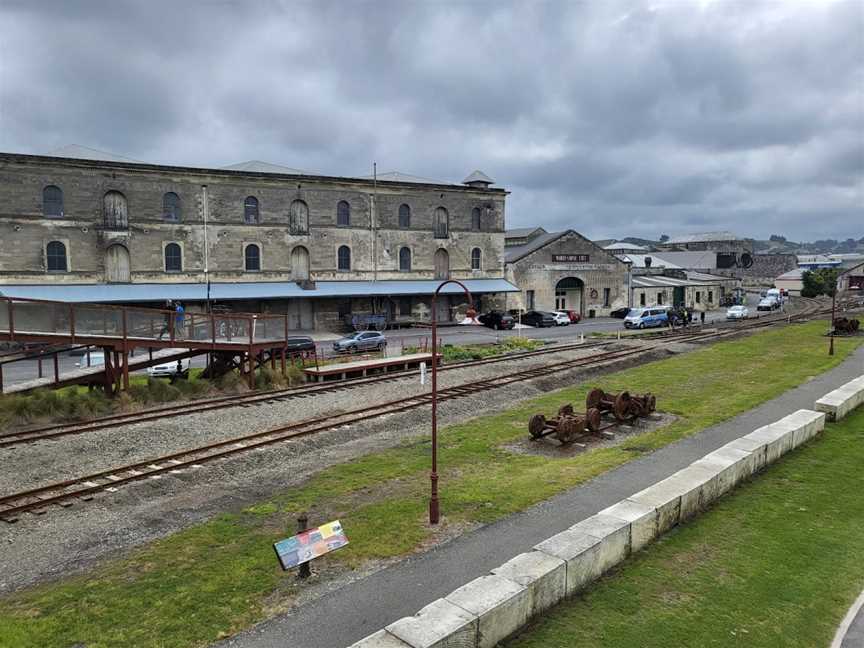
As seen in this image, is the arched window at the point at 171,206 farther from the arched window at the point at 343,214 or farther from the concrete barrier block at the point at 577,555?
the concrete barrier block at the point at 577,555

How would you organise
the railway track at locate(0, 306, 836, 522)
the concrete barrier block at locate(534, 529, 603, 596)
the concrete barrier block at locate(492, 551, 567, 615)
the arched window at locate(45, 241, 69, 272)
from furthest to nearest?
1. the arched window at locate(45, 241, 69, 272)
2. the railway track at locate(0, 306, 836, 522)
3. the concrete barrier block at locate(534, 529, 603, 596)
4. the concrete barrier block at locate(492, 551, 567, 615)

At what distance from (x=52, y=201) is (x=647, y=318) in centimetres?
4593

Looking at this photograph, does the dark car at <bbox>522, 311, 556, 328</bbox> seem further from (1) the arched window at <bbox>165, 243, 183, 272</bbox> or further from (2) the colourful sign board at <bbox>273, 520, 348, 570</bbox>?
(2) the colourful sign board at <bbox>273, 520, 348, 570</bbox>

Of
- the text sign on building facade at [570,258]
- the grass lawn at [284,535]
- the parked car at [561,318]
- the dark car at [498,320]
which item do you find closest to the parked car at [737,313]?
the text sign on building facade at [570,258]

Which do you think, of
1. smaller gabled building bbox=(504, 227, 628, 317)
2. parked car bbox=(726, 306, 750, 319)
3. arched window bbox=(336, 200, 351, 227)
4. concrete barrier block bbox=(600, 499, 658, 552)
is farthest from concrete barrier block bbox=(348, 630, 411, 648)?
parked car bbox=(726, 306, 750, 319)

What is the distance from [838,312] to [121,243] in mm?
63724

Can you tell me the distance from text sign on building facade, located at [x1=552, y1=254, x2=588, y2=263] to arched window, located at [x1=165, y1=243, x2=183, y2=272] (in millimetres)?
34262

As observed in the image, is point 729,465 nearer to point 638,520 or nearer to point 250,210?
point 638,520

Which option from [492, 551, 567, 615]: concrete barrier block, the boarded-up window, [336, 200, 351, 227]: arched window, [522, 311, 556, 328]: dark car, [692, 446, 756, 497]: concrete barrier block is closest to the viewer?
[492, 551, 567, 615]: concrete barrier block

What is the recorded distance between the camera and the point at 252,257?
47.5m

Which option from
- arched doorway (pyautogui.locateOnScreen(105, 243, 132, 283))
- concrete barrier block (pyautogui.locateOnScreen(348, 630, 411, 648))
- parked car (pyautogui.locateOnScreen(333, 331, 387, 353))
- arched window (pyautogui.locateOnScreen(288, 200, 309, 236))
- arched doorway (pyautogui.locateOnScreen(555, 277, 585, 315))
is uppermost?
arched window (pyautogui.locateOnScreen(288, 200, 309, 236))

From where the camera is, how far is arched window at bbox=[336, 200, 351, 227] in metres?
50.5

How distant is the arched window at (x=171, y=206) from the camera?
44188 millimetres

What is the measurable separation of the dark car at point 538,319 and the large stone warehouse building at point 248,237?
3691mm
